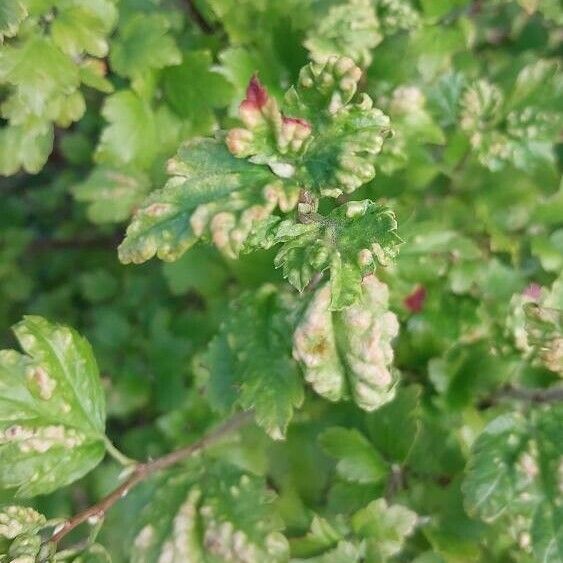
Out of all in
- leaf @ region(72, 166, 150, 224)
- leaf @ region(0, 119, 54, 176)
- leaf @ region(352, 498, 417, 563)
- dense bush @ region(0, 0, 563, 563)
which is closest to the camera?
dense bush @ region(0, 0, 563, 563)

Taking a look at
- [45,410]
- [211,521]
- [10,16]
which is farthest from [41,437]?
[10,16]

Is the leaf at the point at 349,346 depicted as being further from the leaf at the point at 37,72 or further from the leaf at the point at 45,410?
the leaf at the point at 37,72

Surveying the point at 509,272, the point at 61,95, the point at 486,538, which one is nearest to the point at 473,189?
the point at 509,272

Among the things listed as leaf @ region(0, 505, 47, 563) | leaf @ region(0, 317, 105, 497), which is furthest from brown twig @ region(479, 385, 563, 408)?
leaf @ region(0, 505, 47, 563)

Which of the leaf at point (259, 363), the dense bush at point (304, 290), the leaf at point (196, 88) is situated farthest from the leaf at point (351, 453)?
the leaf at point (196, 88)

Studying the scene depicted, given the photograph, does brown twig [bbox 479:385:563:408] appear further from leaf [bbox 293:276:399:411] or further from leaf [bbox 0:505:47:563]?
leaf [bbox 0:505:47:563]

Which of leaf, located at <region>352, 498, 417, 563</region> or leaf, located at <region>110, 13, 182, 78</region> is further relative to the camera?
leaf, located at <region>110, 13, 182, 78</region>

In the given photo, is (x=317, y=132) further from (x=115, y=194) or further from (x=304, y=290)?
(x=115, y=194)
